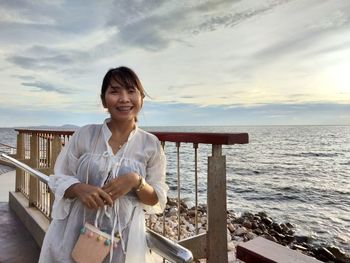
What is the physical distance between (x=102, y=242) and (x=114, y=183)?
24 cm

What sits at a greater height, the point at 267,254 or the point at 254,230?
the point at 267,254

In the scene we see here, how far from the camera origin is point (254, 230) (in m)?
10.0

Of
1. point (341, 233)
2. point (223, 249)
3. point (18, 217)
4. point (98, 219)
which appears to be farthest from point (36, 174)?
point (341, 233)

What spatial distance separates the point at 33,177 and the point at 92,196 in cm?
330

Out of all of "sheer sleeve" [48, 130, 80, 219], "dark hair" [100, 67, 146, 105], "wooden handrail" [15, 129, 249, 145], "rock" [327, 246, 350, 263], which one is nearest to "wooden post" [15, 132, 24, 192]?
"wooden handrail" [15, 129, 249, 145]

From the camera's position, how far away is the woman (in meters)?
1.29

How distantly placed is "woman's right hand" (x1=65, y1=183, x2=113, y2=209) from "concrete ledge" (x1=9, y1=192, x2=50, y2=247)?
2.28 meters

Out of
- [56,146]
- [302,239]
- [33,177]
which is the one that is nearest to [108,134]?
[56,146]

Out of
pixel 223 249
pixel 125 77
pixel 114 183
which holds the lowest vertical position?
pixel 223 249

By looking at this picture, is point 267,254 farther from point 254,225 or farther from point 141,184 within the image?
point 254,225

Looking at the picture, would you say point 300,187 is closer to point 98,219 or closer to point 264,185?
point 264,185

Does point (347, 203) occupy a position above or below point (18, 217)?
below

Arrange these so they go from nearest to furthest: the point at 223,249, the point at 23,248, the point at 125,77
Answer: the point at 125,77 < the point at 223,249 < the point at 23,248

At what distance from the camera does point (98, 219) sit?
130 centimetres
